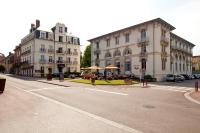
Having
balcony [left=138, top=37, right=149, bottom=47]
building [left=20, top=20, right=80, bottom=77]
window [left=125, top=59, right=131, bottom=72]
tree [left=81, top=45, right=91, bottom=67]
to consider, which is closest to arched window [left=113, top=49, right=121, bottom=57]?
window [left=125, top=59, right=131, bottom=72]

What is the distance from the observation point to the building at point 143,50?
36.4 meters

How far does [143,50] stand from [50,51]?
Answer: 28677 mm

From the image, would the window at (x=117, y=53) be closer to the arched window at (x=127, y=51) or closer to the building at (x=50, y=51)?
the arched window at (x=127, y=51)

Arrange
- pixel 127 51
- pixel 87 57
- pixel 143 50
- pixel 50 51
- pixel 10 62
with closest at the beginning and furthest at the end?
pixel 143 50, pixel 127 51, pixel 50 51, pixel 87 57, pixel 10 62

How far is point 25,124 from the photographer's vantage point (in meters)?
6.46

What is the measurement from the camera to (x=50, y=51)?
5397 cm

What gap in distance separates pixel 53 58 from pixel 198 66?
66.5 metres

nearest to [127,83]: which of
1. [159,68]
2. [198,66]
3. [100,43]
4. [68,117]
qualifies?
[159,68]

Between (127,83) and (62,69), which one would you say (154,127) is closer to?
(127,83)

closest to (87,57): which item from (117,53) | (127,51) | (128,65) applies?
(117,53)

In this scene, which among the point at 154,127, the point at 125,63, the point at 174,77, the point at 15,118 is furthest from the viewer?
the point at 125,63

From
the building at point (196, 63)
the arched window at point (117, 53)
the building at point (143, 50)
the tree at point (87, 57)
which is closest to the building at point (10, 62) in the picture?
the tree at point (87, 57)

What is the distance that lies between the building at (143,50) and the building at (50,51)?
35.8ft

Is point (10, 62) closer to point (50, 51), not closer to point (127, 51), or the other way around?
point (50, 51)
